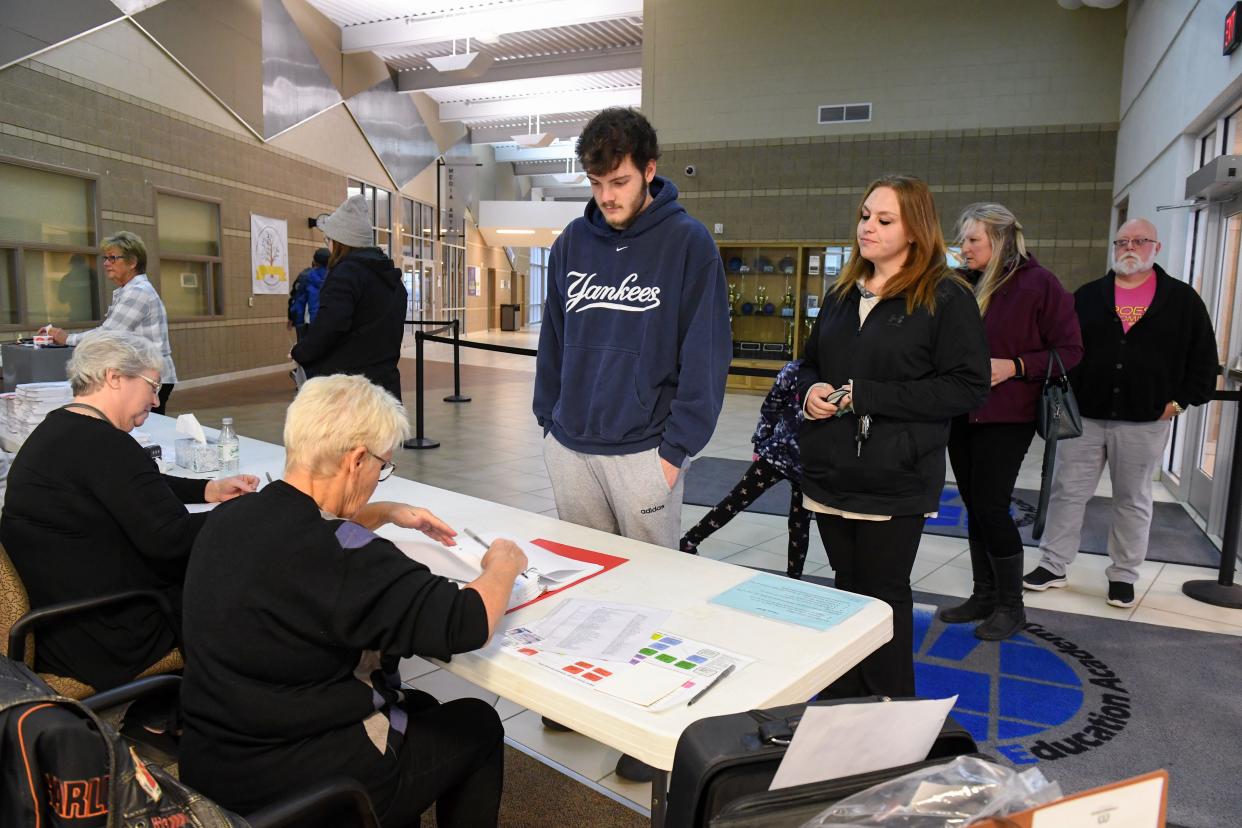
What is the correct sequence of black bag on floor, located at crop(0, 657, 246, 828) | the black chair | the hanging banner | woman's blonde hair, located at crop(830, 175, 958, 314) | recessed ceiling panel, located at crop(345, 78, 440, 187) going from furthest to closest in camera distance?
recessed ceiling panel, located at crop(345, 78, 440, 187) < the hanging banner < woman's blonde hair, located at crop(830, 175, 958, 314) < the black chair < black bag on floor, located at crop(0, 657, 246, 828)

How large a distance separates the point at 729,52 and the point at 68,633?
10.7 meters

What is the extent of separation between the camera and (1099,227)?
941cm

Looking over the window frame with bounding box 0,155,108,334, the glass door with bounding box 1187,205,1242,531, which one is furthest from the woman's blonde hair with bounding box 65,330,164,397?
the window frame with bounding box 0,155,108,334

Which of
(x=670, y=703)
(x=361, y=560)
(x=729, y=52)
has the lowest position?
(x=670, y=703)

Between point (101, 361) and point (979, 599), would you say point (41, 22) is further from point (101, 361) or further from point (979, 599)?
point (979, 599)

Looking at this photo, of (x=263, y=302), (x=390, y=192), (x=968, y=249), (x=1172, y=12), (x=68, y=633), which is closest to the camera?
(x=68, y=633)

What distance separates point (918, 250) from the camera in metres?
2.01

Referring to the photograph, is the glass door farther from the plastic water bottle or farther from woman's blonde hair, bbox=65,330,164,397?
woman's blonde hair, bbox=65,330,164,397

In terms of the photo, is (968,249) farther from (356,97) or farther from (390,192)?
(390,192)

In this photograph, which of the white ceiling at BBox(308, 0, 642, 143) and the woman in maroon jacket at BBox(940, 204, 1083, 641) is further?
the white ceiling at BBox(308, 0, 642, 143)

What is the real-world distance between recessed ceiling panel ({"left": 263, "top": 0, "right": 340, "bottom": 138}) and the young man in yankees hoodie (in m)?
11.2

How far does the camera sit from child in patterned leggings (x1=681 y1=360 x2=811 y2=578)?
9.20 ft

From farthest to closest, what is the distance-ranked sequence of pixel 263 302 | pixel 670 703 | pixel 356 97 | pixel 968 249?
pixel 356 97
pixel 263 302
pixel 968 249
pixel 670 703

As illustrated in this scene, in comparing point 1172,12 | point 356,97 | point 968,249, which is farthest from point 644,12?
point 968,249
